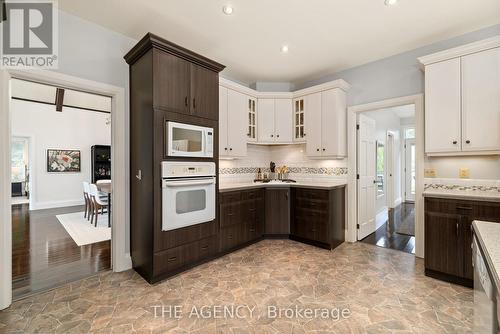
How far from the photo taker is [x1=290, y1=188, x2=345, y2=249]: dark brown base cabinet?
3.34m

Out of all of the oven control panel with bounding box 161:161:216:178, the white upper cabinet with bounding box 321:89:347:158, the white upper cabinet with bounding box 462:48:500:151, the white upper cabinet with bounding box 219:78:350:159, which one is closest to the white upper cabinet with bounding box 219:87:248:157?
the white upper cabinet with bounding box 219:78:350:159

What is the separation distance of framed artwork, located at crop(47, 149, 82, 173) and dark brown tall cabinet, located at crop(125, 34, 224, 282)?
603 centimetres

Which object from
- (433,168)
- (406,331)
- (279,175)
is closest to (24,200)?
(279,175)

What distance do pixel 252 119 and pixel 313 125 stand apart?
105 cm

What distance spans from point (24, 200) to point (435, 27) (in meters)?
11.3

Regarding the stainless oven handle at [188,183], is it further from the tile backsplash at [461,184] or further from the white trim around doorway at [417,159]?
the tile backsplash at [461,184]

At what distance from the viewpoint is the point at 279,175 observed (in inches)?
177

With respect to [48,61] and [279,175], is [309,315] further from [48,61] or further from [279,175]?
[48,61]

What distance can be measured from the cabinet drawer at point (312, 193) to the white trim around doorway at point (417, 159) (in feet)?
2.20

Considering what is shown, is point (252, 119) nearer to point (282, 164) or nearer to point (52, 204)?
point (282, 164)

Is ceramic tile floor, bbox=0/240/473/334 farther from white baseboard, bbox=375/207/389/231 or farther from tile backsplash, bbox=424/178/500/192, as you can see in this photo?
white baseboard, bbox=375/207/389/231

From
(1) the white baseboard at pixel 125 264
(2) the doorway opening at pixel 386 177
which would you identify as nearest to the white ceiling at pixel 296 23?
(2) the doorway opening at pixel 386 177

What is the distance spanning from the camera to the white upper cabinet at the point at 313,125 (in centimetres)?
378

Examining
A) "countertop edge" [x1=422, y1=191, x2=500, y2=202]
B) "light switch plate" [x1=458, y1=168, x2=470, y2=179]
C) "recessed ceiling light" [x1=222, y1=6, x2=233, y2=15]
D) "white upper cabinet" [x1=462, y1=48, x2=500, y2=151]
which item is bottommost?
"countertop edge" [x1=422, y1=191, x2=500, y2=202]
